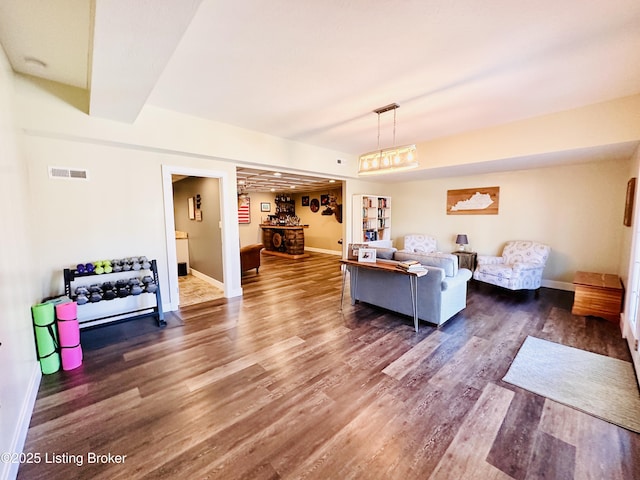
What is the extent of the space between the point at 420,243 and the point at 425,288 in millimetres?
3299

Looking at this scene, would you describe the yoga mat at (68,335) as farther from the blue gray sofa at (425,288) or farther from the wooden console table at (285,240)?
the wooden console table at (285,240)

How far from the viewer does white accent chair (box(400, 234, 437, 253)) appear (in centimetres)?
634

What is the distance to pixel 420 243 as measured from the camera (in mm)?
6375

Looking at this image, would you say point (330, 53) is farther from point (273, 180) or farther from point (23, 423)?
point (273, 180)

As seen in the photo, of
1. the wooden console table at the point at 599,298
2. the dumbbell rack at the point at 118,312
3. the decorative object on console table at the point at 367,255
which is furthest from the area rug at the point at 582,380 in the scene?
the dumbbell rack at the point at 118,312

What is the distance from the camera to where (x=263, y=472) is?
4.89 feet

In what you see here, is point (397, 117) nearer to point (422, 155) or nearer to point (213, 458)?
point (422, 155)

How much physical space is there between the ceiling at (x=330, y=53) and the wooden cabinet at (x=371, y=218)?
3068 millimetres

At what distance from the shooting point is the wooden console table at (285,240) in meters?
8.77

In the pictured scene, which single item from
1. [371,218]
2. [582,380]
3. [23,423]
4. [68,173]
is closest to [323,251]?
[371,218]

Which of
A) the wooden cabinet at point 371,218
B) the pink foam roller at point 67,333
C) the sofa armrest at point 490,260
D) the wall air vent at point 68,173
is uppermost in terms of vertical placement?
the wall air vent at point 68,173

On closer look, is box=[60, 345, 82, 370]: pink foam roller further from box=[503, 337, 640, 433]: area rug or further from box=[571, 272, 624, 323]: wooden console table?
box=[571, 272, 624, 323]: wooden console table

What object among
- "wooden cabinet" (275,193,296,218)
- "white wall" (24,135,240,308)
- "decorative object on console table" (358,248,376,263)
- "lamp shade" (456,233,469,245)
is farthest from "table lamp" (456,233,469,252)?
"wooden cabinet" (275,193,296,218)

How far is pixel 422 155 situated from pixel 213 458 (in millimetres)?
5152
